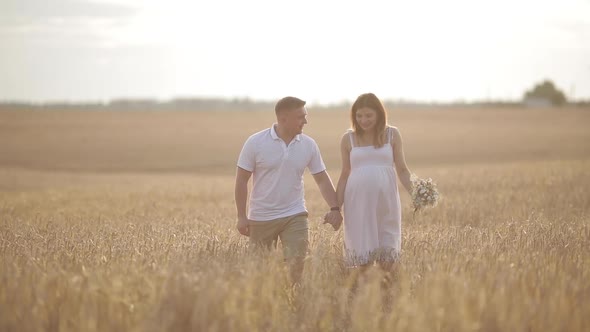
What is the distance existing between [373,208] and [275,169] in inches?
43.0

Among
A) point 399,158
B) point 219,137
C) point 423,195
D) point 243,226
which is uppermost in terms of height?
point 399,158

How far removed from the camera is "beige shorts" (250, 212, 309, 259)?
6.88 metres

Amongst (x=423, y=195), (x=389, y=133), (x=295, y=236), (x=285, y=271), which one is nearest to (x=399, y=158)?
(x=389, y=133)

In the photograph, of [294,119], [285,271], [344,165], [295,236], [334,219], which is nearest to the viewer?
[285,271]

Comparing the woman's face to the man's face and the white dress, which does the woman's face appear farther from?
the man's face

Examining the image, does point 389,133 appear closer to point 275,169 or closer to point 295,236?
point 275,169

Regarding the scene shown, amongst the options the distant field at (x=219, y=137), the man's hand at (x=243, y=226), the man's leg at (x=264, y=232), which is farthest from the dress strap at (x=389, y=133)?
the distant field at (x=219, y=137)

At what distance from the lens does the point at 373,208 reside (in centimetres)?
690

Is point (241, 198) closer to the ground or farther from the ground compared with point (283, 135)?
closer to the ground

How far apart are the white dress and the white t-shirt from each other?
56 cm

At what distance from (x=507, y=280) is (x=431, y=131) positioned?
188 ft

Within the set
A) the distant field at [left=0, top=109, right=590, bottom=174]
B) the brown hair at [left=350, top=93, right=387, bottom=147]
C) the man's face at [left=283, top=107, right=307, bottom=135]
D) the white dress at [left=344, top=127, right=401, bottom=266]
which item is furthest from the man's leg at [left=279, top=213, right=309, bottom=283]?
the distant field at [left=0, top=109, right=590, bottom=174]

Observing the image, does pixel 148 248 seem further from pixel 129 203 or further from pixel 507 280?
pixel 129 203

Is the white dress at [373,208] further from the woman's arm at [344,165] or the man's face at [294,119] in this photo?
the man's face at [294,119]
